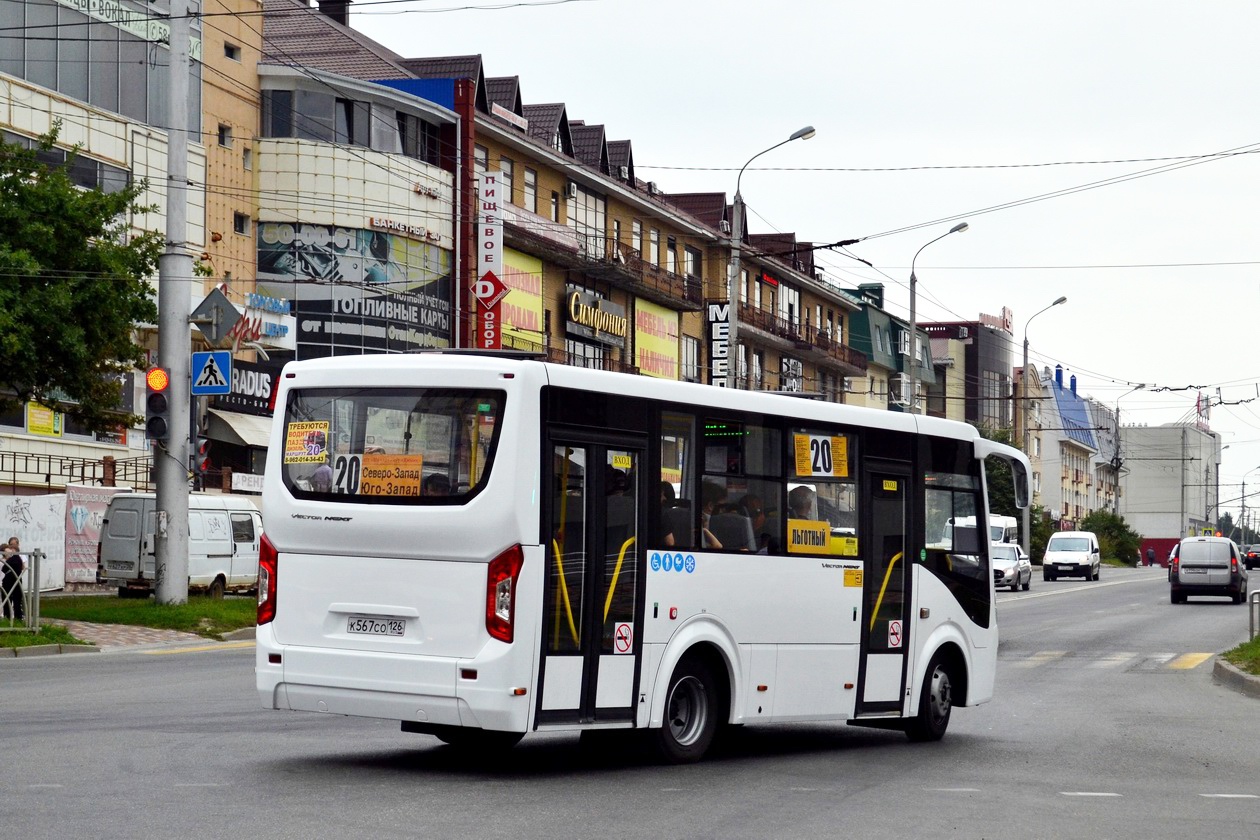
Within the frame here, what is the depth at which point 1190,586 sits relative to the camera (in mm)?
44031

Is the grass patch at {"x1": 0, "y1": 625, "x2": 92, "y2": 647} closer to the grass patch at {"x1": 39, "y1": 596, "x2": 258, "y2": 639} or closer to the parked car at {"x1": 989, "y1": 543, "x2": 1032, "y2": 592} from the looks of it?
the grass patch at {"x1": 39, "y1": 596, "x2": 258, "y2": 639}

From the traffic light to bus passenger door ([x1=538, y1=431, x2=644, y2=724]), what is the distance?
16.3 metres

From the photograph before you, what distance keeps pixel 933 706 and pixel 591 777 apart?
4.27 m

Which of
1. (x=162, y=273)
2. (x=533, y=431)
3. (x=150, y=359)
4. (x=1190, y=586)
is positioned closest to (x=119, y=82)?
(x=150, y=359)

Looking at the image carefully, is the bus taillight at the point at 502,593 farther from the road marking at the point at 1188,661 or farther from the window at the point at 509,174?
the window at the point at 509,174

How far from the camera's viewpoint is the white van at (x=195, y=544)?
108 feet

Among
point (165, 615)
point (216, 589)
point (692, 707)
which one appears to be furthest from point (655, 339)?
point (692, 707)

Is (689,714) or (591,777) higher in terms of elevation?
(689,714)

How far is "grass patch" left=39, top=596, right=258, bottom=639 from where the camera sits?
26625 mm

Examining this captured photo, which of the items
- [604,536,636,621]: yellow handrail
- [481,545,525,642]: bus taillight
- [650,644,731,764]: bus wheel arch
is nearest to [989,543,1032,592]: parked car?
[650,644,731,764]: bus wheel arch

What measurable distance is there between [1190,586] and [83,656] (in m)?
30.6

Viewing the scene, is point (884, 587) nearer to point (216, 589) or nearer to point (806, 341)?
point (216, 589)

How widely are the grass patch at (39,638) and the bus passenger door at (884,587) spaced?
13423 millimetres

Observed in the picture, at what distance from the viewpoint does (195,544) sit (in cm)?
3322
